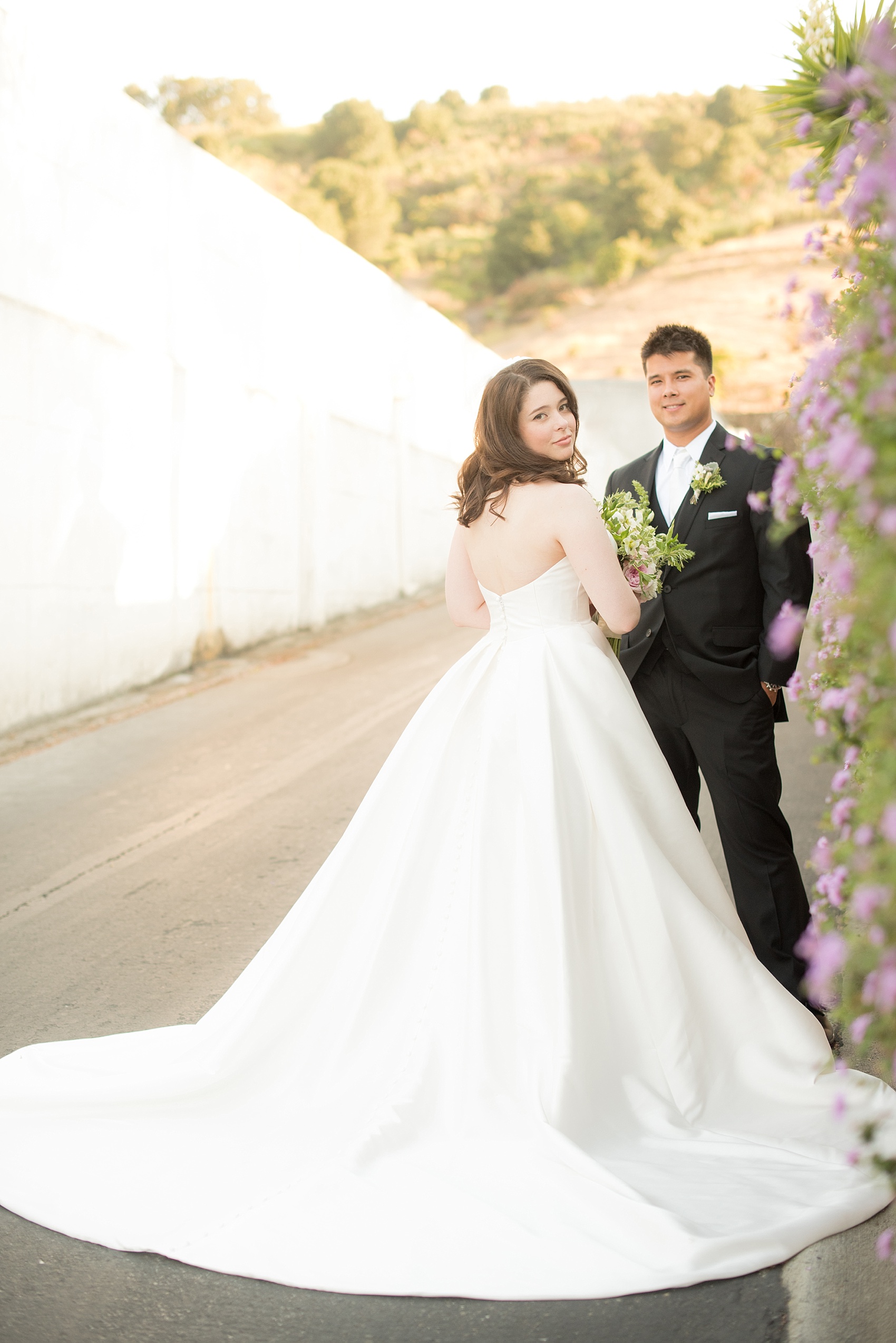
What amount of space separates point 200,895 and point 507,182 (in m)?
82.0

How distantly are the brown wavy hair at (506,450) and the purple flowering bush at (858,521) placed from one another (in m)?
1.45

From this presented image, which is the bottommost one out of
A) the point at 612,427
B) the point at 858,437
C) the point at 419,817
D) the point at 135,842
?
the point at 135,842

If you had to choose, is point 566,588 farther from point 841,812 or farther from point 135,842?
point 135,842

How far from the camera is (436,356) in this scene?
65.9ft

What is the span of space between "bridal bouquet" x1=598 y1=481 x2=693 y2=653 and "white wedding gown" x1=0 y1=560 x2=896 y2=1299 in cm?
30

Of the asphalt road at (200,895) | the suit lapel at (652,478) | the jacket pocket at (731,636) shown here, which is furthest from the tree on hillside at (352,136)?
the jacket pocket at (731,636)

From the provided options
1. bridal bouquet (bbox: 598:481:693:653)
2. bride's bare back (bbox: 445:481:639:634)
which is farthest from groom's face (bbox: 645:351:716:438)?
bride's bare back (bbox: 445:481:639:634)

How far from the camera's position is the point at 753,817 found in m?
3.82

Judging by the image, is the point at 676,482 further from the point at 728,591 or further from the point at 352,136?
the point at 352,136

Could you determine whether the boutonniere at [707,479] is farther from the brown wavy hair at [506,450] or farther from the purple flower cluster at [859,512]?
the purple flower cluster at [859,512]

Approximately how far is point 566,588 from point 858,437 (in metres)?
2.17

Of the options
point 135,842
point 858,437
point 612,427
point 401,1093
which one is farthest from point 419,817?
point 612,427

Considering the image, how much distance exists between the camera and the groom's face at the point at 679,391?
3930mm

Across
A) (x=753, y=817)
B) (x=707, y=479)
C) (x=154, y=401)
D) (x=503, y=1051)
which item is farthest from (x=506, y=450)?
(x=154, y=401)
